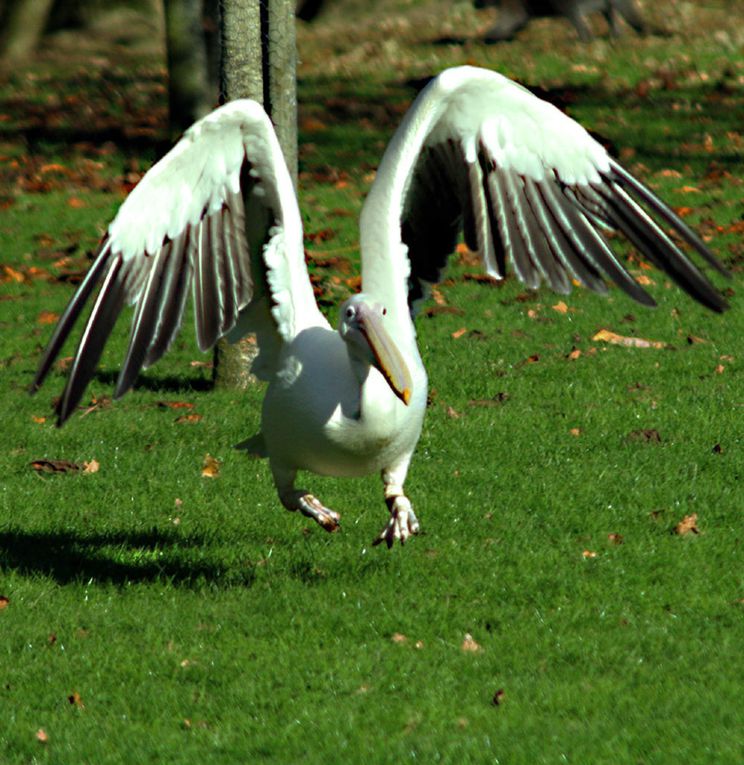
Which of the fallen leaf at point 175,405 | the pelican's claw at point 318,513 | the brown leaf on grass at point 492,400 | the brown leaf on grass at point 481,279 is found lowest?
the fallen leaf at point 175,405

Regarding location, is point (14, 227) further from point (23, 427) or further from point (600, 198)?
point (600, 198)

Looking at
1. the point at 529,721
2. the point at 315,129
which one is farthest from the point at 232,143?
the point at 315,129

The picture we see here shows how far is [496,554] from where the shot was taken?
6500mm

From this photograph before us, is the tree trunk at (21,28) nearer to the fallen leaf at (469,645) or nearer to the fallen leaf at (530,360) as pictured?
the fallen leaf at (530,360)

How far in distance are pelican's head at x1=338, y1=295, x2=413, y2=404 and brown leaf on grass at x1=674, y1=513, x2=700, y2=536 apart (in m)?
1.66

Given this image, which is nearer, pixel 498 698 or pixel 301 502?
pixel 498 698

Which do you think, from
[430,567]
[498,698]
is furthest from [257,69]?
[498,698]

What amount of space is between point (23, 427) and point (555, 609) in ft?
13.9

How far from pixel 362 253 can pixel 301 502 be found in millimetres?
1157

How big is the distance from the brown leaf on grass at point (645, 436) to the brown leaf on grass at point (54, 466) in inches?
123

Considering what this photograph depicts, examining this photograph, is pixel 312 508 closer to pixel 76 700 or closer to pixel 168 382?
pixel 76 700

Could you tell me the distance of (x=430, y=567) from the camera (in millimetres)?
6402

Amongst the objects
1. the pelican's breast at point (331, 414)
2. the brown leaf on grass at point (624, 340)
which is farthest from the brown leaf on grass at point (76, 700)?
the brown leaf on grass at point (624, 340)

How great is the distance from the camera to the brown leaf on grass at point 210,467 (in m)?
7.89
